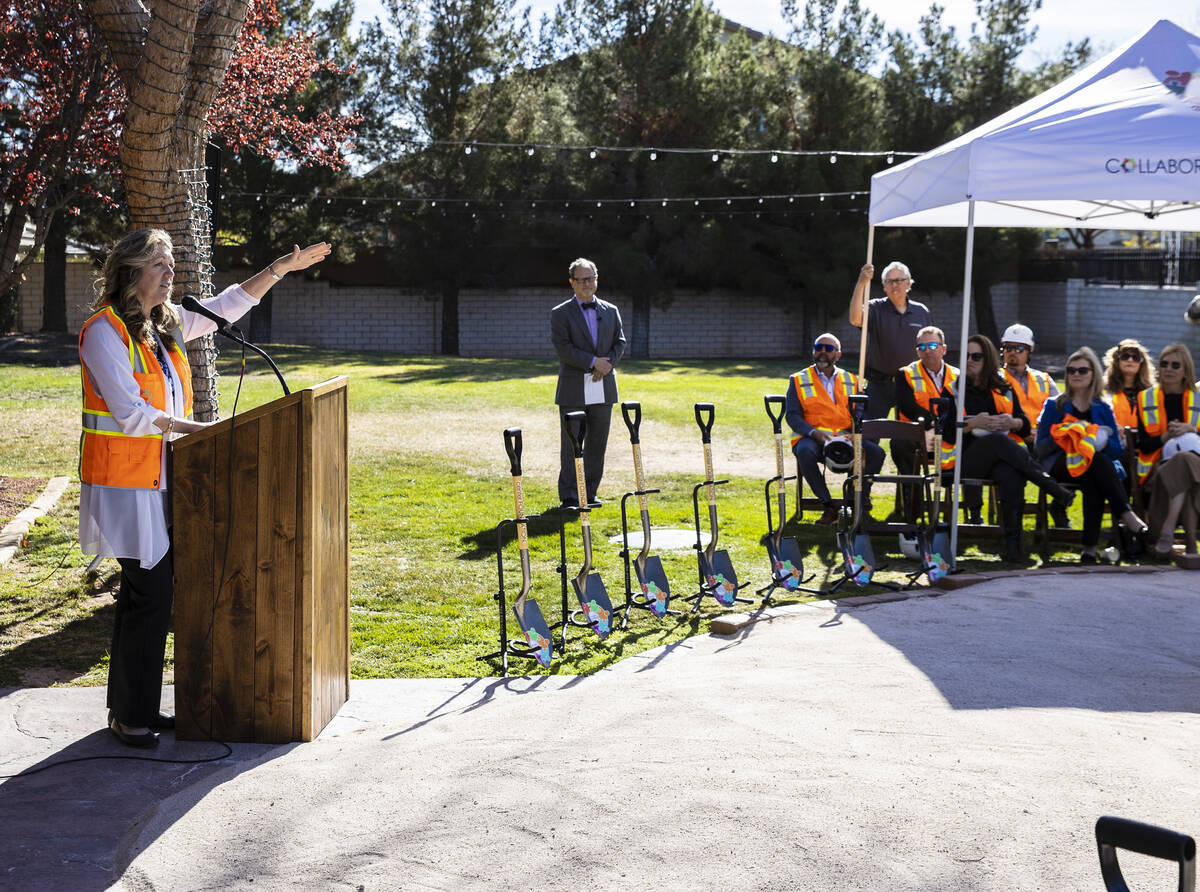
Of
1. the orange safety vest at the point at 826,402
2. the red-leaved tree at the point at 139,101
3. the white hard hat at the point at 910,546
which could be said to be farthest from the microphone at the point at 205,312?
the orange safety vest at the point at 826,402

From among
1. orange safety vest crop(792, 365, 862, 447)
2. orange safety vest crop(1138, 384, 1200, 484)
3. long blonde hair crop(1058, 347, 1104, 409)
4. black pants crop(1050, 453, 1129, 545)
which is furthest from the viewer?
orange safety vest crop(792, 365, 862, 447)

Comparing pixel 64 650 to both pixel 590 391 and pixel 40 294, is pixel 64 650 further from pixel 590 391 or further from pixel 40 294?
pixel 40 294

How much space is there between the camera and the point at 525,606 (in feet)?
18.1

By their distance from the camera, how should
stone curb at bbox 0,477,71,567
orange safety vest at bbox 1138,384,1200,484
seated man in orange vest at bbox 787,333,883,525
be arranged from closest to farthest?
stone curb at bbox 0,477,71,567 < orange safety vest at bbox 1138,384,1200,484 < seated man in orange vest at bbox 787,333,883,525

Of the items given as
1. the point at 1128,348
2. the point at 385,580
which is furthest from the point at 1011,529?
the point at 385,580

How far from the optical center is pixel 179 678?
170 inches

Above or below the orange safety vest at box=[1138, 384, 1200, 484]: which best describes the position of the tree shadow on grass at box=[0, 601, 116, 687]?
below

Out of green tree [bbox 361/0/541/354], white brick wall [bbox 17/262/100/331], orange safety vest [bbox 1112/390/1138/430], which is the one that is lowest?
orange safety vest [bbox 1112/390/1138/430]

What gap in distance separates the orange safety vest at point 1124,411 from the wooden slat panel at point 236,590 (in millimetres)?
6198

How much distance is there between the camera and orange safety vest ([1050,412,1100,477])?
26.2 feet

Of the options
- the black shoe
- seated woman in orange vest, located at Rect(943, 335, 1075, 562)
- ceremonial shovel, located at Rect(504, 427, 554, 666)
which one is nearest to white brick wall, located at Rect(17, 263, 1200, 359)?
seated woman in orange vest, located at Rect(943, 335, 1075, 562)

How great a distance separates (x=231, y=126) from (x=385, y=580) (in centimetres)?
576

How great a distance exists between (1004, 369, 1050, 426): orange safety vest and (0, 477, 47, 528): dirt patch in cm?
681

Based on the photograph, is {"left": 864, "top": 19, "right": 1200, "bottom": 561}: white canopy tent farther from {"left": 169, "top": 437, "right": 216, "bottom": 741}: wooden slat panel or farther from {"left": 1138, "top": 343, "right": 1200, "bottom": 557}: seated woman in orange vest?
{"left": 169, "top": 437, "right": 216, "bottom": 741}: wooden slat panel
